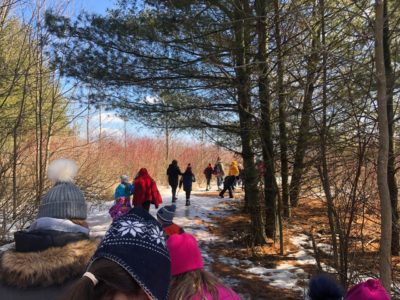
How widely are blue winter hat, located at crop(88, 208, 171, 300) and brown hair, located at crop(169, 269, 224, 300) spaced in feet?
1.59

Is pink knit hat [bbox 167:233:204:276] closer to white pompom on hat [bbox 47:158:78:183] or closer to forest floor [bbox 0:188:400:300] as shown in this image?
white pompom on hat [bbox 47:158:78:183]

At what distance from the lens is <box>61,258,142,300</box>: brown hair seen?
3.95 ft

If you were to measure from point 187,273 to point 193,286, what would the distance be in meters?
0.08

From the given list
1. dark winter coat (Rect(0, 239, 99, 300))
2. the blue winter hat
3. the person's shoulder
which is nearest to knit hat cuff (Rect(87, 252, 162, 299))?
the blue winter hat

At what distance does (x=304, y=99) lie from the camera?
23.9 feet

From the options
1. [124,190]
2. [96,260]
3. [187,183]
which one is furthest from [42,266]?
[187,183]

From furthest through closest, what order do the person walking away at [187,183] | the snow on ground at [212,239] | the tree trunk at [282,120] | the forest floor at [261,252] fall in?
1. the person walking away at [187,183]
2. the snow on ground at [212,239]
3. the tree trunk at [282,120]
4. the forest floor at [261,252]

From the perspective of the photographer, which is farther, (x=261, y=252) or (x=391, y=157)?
(x=261, y=252)

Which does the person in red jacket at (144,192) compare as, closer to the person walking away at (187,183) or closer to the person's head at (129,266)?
the person walking away at (187,183)

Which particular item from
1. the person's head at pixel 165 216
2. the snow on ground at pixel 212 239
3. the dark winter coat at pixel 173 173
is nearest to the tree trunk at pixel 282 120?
the snow on ground at pixel 212 239

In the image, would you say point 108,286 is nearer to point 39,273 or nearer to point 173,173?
point 39,273

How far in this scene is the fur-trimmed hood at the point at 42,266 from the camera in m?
1.89

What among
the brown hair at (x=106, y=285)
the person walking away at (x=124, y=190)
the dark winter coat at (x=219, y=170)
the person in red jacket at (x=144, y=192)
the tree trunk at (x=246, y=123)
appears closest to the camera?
the brown hair at (x=106, y=285)

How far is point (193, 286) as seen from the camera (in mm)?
1815
